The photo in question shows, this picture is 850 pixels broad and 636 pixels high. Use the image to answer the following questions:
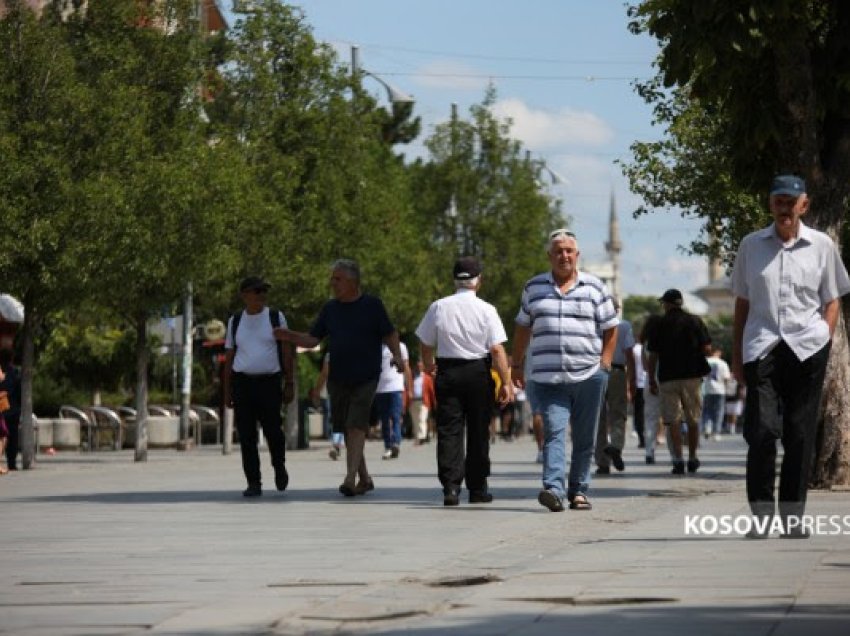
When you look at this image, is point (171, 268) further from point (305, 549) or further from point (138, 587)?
point (138, 587)

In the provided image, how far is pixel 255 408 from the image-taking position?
65.0 feet

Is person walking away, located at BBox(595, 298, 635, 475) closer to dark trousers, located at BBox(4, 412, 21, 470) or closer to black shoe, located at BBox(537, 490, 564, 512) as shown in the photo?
black shoe, located at BBox(537, 490, 564, 512)

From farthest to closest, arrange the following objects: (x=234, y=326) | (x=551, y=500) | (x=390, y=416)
→ (x=390, y=416) → (x=234, y=326) → (x=551, y=500)

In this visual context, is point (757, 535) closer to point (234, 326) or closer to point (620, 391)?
point (234, 326)

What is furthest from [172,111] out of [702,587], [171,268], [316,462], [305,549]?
[702,587]

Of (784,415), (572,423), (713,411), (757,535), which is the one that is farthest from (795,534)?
(713,411)

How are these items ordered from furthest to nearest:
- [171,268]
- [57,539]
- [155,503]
Result: [171,268] → [155,503] → [57,539]

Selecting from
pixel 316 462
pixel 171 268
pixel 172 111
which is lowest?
pixel 316 462

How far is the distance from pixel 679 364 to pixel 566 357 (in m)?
8.69

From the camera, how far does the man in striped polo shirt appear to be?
53.6ft

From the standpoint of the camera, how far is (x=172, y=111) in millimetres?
36562

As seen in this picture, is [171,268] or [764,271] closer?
[764,271]

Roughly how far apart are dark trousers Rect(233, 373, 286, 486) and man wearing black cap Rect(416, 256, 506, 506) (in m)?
2.21

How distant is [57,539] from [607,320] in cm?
429
